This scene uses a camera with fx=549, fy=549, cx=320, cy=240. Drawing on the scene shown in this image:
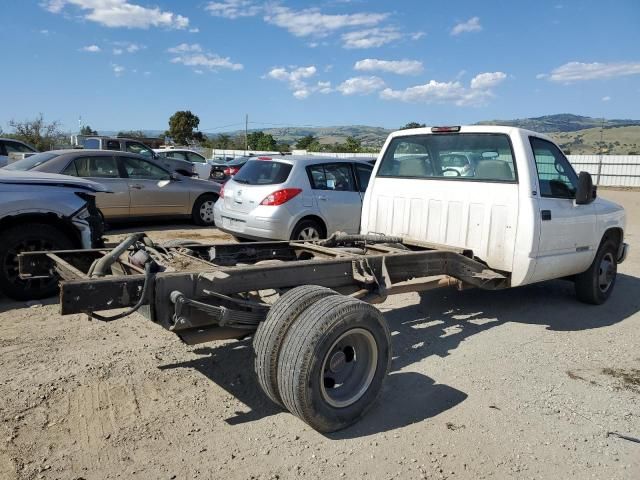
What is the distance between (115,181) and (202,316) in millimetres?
8045

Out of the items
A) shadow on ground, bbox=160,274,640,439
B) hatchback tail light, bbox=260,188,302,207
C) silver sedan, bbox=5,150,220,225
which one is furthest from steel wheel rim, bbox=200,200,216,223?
shadow on ground, bbox=160,274,640,439

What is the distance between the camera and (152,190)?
11180 mm

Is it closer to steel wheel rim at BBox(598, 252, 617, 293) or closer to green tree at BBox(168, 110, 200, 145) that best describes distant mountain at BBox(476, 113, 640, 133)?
steel wheel rim at BBox(598, 252, 617, 293)

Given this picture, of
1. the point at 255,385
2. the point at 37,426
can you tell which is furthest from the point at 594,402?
the point at 37,426

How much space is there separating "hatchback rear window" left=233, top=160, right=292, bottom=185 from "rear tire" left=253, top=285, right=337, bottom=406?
5.06 metres

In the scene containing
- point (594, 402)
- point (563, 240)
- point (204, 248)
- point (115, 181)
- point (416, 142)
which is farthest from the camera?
point (115, 181)

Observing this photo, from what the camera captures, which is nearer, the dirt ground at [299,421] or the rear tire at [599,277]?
the dirt ground at [299,421]

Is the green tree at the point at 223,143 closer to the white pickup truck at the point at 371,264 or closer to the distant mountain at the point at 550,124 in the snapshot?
the distant mountain at the point at 550,124

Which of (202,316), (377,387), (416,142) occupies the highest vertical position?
(416,142)

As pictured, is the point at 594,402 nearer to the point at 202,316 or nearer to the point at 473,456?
the point at 473,456

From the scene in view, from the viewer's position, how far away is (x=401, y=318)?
587 centimetres

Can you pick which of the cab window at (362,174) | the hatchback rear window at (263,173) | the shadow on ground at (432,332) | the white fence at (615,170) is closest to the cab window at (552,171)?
the shadow on ground at (432,332)

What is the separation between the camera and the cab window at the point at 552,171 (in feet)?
18.5

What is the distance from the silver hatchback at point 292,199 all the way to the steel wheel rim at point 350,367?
4.61 m
